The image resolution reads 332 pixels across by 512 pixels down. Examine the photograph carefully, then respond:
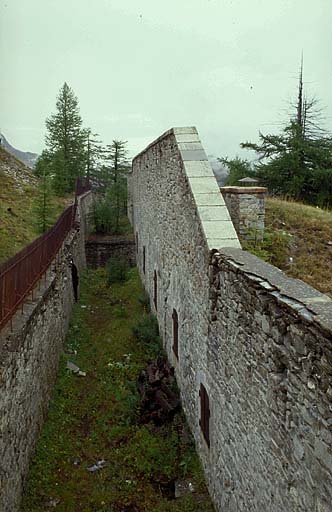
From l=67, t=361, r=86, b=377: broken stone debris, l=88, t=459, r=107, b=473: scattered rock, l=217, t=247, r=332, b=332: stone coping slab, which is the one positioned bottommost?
l=88, t=459, r=107, b=473: scattered rock

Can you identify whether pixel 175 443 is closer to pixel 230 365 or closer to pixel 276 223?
pixel 230 365

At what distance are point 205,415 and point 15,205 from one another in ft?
51.7

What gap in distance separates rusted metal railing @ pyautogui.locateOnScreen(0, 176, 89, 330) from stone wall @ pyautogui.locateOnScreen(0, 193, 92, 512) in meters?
0.24

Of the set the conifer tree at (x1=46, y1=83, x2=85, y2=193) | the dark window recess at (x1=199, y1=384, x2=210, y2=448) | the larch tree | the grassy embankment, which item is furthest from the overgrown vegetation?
the conifer tree at (x1=46, y1=83, x2=85, y2=193)

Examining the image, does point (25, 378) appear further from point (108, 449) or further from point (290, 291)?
point (290, 291)

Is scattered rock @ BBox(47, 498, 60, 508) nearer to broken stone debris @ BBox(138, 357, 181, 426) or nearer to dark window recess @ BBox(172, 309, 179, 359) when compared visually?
broken stone debris @ BBox(138, 357, 181, 426)

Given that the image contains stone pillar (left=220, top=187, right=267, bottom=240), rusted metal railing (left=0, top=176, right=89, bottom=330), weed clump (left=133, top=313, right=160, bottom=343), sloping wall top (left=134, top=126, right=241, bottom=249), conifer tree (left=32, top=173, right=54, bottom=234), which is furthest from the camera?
conifer tree (left=32, top=173, right=54, bottom=234)

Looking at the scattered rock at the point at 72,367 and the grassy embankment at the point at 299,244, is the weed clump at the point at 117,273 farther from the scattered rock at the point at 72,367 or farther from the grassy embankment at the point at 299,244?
the grassy embankment at the point at 299,244

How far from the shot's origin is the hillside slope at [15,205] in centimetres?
1476

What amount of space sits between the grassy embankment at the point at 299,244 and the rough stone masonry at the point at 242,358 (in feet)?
4.44

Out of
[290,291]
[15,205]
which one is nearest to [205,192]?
[290,291]

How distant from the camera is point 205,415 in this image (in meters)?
6.60

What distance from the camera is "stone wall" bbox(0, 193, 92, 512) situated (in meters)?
5.80

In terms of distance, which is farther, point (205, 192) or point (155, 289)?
point (155, 289)
